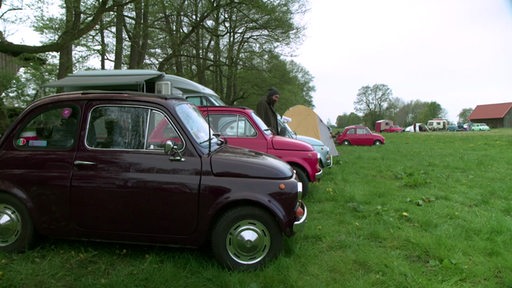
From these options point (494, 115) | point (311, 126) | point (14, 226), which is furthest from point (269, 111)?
point (494, 115)

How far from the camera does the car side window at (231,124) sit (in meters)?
7.12

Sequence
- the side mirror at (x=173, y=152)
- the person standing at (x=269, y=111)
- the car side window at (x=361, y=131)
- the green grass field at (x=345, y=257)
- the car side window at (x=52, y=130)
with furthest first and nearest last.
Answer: the car side window at (x=361, y=131) → the person standing at (x=269, y=111) → the car side window at (x=52, y=130) → the side mirror at (x=173, y=152) → the green grass field at (x=345, y=257)

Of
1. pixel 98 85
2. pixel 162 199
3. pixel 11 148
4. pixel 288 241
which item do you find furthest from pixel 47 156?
pixel 98 85

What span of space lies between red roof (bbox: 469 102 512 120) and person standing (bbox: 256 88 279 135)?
87.1 metres

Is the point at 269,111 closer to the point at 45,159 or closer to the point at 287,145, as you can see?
the point at 287,145

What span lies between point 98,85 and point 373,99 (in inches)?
3783

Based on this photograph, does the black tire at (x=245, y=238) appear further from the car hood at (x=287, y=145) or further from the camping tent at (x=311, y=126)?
the camping tent at (x=311, y=126)

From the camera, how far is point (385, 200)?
23.3 ft

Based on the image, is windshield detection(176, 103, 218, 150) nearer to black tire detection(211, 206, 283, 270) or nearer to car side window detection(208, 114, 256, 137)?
black tire detection(211, 206, 283, 270)

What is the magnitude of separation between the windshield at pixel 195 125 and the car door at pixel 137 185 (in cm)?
17

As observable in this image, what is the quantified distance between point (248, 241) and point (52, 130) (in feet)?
8.15

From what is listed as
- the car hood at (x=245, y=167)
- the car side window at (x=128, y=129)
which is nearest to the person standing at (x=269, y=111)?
the car hood at (x=245, y=167)

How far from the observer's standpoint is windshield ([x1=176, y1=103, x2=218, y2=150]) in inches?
168

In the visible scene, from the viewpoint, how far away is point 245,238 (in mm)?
3949
